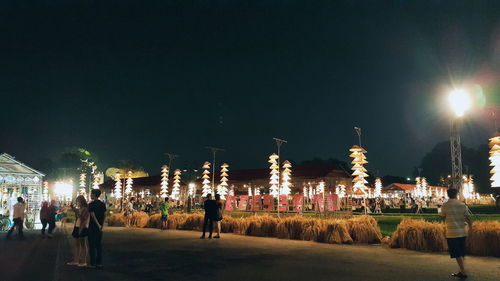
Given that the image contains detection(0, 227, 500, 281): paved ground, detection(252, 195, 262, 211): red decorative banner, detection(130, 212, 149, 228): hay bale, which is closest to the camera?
detection(0, 227, 500, 281): paved ground

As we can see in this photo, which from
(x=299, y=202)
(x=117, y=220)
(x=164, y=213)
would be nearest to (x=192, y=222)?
(x=164, y=213)

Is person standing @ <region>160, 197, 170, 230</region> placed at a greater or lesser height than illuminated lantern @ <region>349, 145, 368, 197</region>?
lesser

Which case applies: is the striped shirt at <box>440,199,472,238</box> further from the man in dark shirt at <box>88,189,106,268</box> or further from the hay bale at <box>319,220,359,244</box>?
the man in dark shirt at <box>88,189,106,268</box>

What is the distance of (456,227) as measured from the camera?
8.04 m

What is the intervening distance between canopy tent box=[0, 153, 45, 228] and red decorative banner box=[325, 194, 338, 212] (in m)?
17.5

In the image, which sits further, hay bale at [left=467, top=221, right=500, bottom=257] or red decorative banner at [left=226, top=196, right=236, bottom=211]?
red decorative banner at [left=226, top=196, right=236, bottom=211]

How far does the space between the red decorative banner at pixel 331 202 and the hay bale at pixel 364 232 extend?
4.74 m

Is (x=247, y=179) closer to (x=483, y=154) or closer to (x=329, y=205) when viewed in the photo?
(x=329, y=205)

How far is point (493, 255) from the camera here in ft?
34.2

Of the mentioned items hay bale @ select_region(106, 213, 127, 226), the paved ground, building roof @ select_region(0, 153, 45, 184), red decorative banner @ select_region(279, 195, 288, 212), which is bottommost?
hay bale @ select_region(106, 213, 127, 226)

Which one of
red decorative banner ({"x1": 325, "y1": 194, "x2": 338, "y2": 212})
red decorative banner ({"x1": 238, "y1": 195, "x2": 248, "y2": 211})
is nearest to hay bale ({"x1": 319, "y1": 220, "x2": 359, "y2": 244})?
red decorative banner ({"x1": 325, "y1": 194, "x2": 338, "y2": 212})

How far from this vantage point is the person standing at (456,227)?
7820 millimetres

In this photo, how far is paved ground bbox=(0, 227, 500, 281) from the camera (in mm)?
7727

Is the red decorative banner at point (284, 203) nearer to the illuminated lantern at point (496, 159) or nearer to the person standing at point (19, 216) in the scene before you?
the illuminated lantern at point (496, 159)
